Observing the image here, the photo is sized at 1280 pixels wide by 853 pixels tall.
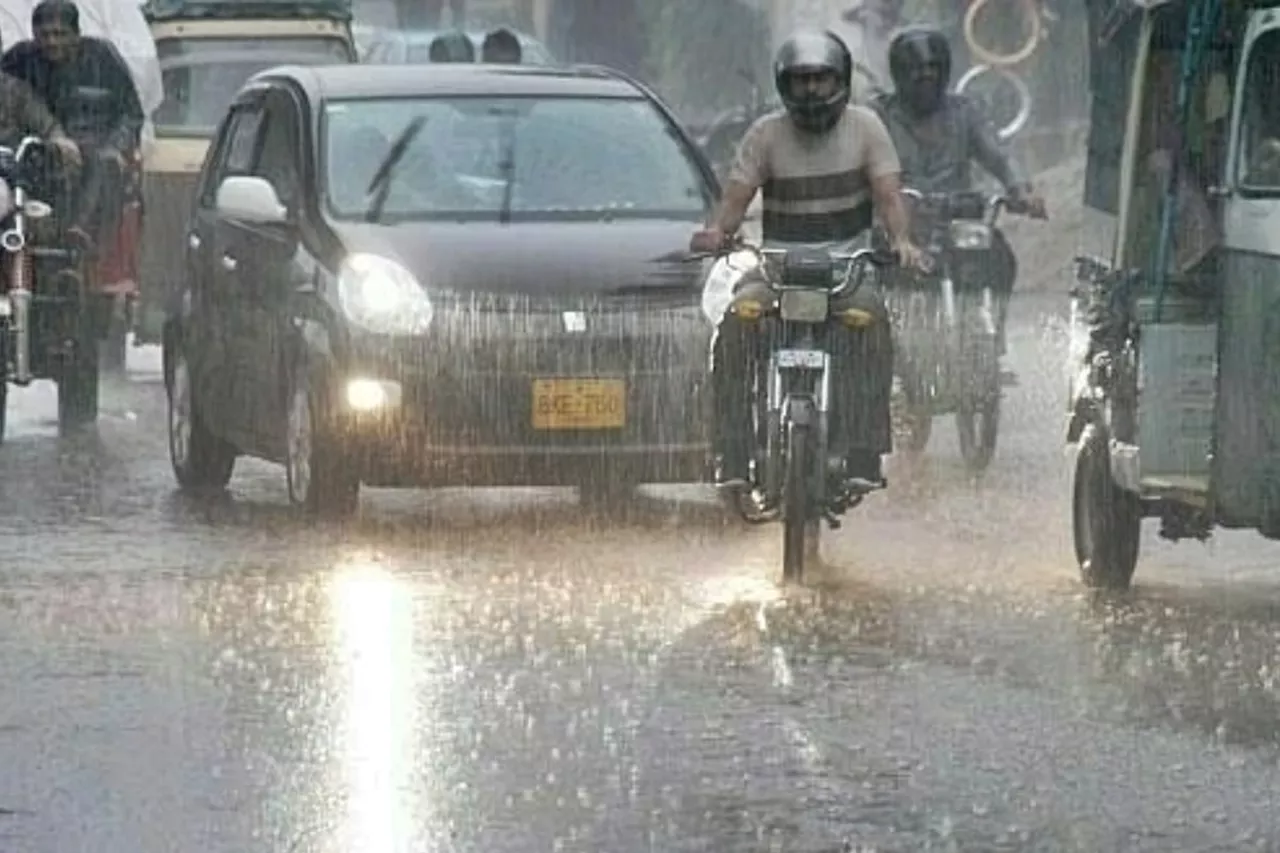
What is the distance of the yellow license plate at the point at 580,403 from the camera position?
14773 mm

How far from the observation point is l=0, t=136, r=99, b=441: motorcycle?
19031 mm

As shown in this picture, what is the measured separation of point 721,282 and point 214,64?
48.4ft

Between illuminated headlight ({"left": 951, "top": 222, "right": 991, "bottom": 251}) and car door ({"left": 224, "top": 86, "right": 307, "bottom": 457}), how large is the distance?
10.7 feet

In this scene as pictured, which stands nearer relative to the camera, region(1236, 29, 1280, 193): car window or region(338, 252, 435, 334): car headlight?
region(1236, 29, 1280, 193): car window

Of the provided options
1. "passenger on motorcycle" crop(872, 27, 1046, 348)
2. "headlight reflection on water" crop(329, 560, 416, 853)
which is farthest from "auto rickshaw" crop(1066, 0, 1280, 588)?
"passenger on motorcycle" crop(872, 27, 1046, 348)

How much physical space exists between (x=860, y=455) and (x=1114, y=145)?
2460mm

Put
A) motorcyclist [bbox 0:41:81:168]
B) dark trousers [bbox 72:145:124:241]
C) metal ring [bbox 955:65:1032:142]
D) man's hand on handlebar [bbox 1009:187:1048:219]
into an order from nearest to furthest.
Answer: man's hand on handlebar [bbox 1009:187:1048:219]
motorcyclist [bbox 0:41:81:168]
dark trousers [bbox 72:145:124:241]
metal ring [bbox 955:65:1032:142]

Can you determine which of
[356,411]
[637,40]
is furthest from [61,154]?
[637,40]

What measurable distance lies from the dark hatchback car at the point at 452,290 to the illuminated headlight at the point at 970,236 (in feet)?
7.26

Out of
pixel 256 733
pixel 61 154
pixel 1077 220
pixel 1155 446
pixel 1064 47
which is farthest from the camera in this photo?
pixel 1064 47

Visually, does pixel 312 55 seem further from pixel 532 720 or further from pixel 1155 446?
pixel 532 720

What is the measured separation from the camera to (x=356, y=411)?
1475cm

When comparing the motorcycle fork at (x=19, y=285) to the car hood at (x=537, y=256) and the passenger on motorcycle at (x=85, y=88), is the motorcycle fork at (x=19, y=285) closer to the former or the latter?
the passenger on motorcycle at (x=85, y=88)

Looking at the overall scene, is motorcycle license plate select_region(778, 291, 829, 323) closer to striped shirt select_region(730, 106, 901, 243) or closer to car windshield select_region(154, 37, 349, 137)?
striped shirt select_region(730, 106, 901, 243)
